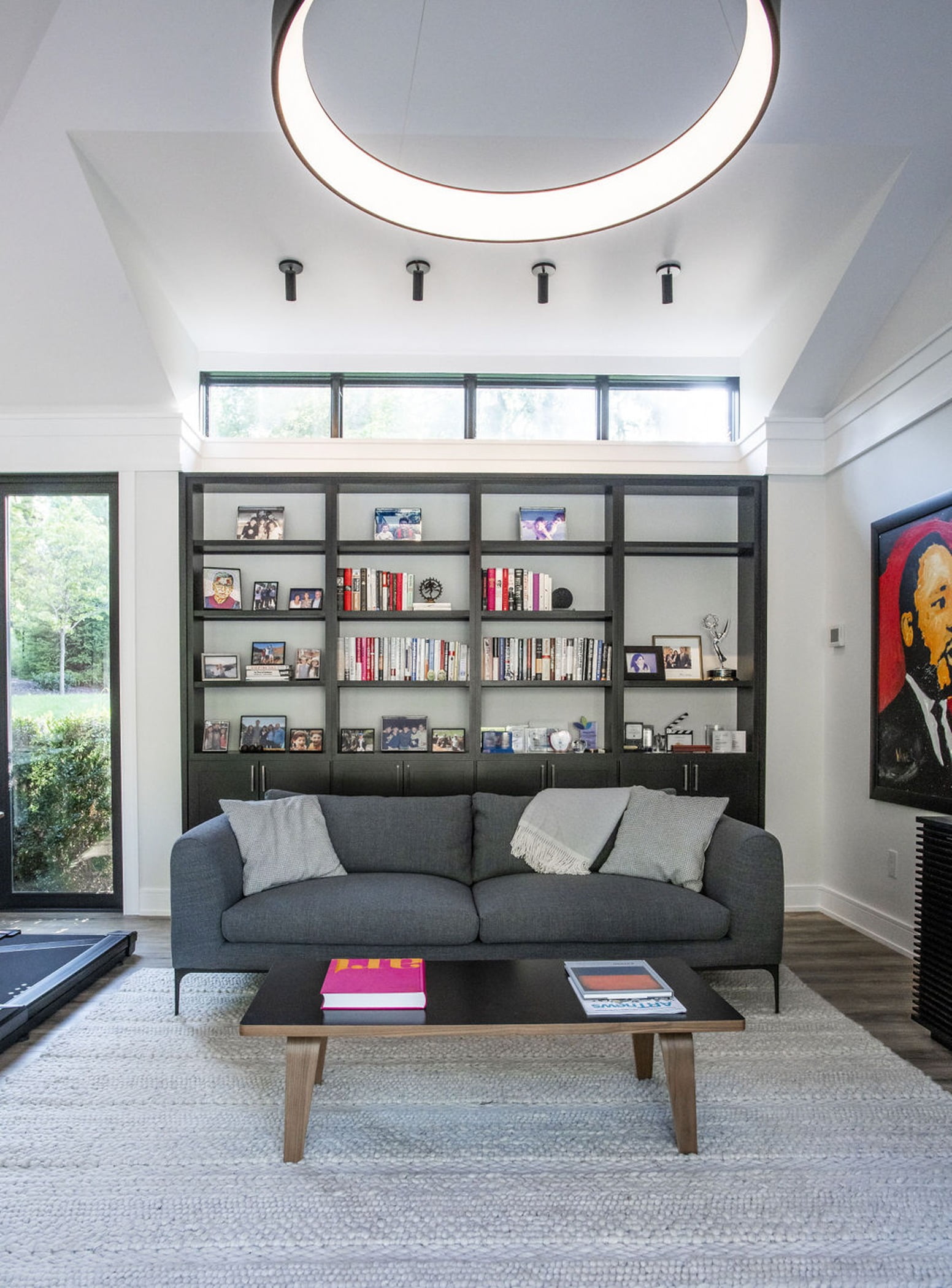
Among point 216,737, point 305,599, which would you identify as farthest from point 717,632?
point 216,737

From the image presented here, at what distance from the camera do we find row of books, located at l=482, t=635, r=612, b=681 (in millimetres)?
4543

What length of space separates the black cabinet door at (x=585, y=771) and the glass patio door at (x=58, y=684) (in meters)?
2.41

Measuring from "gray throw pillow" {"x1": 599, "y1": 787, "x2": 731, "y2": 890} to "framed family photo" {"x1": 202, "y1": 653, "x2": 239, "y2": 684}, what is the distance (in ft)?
7.62

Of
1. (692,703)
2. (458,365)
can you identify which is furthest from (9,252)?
(692,703)

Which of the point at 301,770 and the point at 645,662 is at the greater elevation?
the point at 645,662

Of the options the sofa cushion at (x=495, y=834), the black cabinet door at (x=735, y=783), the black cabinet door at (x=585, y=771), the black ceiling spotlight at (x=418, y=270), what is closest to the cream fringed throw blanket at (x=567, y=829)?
the sofa cushion at (x=495, y=834)

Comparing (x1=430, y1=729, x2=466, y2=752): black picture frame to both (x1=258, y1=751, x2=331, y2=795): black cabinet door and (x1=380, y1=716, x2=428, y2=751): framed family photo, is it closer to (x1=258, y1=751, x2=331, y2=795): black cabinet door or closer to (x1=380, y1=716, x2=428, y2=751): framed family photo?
(x1=380, y1=716, x2=428, y2=751): framed family photo

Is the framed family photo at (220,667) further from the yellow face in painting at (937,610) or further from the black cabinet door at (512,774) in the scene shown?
the yellow face in painting at (937,610)

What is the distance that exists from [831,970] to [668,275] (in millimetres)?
3206

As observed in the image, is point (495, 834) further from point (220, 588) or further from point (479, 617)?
point (220, 588)

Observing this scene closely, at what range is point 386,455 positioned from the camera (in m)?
4.70

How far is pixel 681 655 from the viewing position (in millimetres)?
4801

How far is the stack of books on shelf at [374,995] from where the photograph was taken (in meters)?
2.09

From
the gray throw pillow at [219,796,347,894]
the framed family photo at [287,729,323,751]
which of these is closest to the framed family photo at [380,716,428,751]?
the framed family photo at [287,729,323,751]
